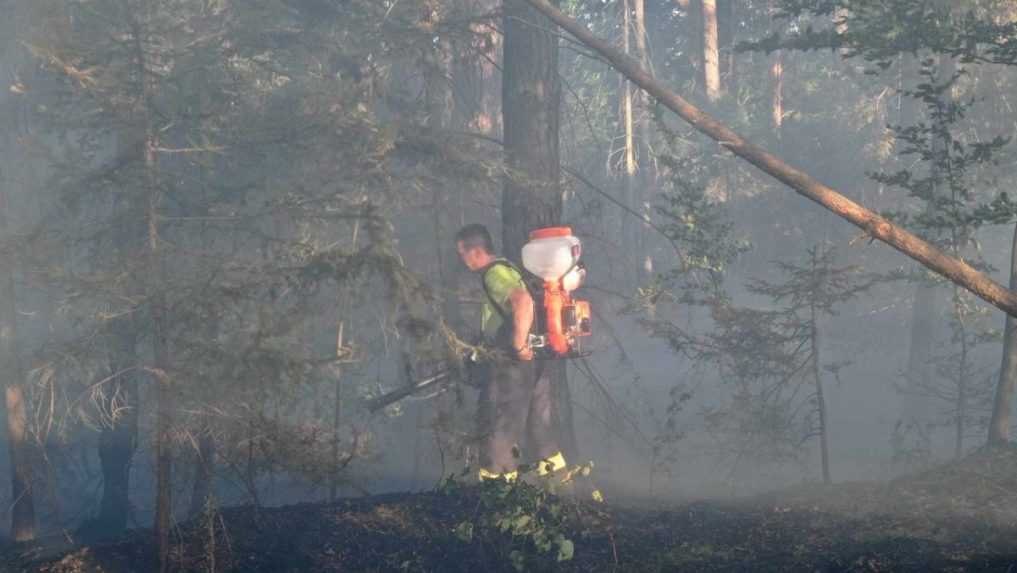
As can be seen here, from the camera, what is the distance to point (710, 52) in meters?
27.8

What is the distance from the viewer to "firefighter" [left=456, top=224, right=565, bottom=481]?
8.67 meters

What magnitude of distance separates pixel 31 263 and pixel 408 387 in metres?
4.13

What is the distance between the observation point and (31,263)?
365 inches

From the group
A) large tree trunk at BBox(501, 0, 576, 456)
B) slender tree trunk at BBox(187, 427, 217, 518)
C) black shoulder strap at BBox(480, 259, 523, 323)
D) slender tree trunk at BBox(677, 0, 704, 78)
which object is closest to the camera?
slender tree trunk at BBox(187, 427, 217, 518)

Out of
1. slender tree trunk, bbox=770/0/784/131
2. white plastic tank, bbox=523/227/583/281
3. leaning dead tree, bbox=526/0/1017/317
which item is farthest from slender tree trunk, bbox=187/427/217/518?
slender tree trunk, bbox=770/0/784/131

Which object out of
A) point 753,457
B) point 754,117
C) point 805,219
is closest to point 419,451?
point 753,457

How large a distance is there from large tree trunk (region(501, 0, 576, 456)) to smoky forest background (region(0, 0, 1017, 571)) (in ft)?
0.12

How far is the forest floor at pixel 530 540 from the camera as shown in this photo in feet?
21.3

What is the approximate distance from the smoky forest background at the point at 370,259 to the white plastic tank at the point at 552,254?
1.12 metres

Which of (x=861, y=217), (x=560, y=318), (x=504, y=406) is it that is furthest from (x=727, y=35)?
(x=560, y=318)

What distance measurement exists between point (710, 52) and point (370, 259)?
925 inches

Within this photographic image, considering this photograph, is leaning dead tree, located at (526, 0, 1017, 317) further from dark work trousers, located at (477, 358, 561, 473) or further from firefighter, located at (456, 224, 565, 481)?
dark work trousers, located at (477, 358, 561, 473)

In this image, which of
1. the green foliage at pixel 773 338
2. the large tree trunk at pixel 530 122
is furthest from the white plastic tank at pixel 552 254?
the green foliage at pixel 773 338

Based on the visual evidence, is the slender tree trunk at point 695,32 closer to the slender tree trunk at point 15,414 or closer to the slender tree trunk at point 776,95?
the slender tree trunk at point 776,95
